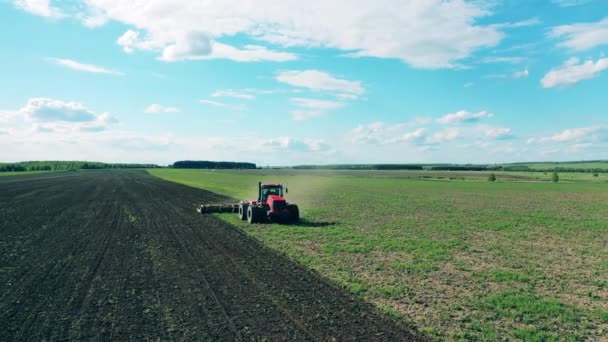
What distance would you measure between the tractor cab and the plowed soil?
16.5ft

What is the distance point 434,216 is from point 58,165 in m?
203

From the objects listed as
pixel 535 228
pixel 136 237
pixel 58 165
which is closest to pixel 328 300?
pixel 136 237

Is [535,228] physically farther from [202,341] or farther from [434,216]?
[202,341]

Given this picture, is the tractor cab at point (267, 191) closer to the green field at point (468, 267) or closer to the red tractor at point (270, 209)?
the red tractor at point (270, 209)

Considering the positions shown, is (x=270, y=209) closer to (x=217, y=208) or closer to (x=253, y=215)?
(x=253, y=215)

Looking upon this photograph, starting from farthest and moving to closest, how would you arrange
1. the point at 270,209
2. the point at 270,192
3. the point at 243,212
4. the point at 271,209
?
the point at 243,212
the point at 270,192
the point at 270,209
the point at 271,209

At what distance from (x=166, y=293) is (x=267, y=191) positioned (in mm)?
13808

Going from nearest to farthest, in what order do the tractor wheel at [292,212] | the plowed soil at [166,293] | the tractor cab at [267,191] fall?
the plowed soil at [166,293] < the tractor wheel at [292,212] < the tractor cab at [267,191]

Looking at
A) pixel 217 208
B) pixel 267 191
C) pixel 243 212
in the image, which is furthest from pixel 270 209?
pixel 217 208

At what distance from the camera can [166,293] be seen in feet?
34.1

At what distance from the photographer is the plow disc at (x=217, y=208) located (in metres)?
27.0

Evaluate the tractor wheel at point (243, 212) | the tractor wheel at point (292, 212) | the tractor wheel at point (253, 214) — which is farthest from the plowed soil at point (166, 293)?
the tractor wheel at point (243, 212)

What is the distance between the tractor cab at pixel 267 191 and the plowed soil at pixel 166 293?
5017mm

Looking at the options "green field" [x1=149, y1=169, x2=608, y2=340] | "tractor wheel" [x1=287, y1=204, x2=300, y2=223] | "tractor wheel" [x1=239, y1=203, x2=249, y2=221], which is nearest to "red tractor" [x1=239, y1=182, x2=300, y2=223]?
"tractor wheel" [x1=287, y1=204, x2=300, y2=223]
